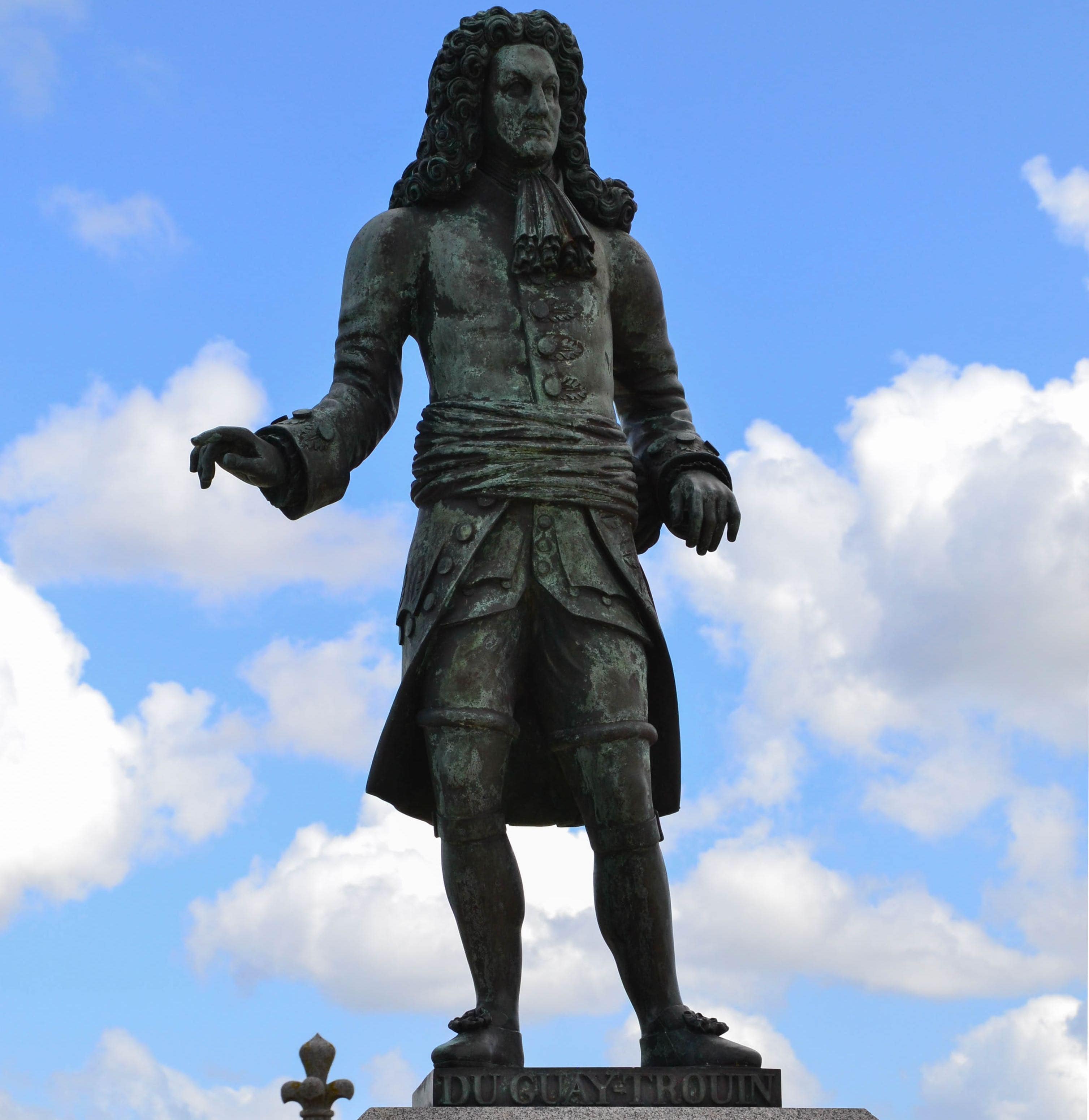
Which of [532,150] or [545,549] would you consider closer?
[545,549]

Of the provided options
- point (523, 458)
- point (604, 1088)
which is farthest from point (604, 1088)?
point (523, 458)

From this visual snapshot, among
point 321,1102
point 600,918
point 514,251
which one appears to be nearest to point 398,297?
point 514,251

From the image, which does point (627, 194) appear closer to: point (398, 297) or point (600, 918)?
point (398, 297)

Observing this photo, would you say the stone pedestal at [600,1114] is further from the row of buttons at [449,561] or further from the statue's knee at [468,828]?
the row of buttons at [449,561]

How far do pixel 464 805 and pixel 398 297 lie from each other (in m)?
2.11

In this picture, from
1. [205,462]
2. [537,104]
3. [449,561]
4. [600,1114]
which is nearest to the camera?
[600,1114]

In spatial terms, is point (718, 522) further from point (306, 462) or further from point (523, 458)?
point (306, 462)

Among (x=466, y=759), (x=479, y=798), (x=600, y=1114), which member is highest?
(x=466, y=759)

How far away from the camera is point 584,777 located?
709 cm

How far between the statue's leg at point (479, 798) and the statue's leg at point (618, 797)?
0.78 feet

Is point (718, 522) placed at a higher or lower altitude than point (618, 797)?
higher

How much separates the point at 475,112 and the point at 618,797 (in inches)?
112

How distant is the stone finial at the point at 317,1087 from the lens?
9266 mm

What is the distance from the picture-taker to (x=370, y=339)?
25.2 ft
